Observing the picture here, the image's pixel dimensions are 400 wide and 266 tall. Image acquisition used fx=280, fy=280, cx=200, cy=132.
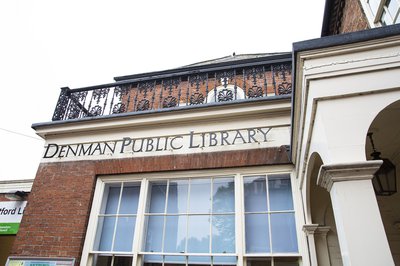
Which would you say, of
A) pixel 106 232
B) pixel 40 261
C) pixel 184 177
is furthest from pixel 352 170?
pixel 40 261

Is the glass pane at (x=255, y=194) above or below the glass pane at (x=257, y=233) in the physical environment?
above

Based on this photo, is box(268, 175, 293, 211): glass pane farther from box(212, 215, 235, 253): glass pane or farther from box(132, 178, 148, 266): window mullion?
box(132, 178, 148, 266): window mullion

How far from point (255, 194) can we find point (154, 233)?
5.90 ft

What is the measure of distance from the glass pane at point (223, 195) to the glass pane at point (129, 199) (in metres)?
1.43

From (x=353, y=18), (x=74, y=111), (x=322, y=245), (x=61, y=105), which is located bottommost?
(x=322, y=245)

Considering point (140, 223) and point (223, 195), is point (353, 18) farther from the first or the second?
point (140, 223)

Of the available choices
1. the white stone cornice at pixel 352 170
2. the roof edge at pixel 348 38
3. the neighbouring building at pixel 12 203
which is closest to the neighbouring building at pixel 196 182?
the roof edge at pixel 348 38

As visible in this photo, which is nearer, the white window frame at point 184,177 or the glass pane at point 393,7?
the glass pane at point 393,7

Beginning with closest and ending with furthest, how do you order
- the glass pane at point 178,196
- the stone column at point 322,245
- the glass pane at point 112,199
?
the stone column at point 322,245
the glass pane at point 178,196
the glass pane at point 112,199

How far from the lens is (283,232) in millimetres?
4195

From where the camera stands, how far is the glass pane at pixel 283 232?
4098mm

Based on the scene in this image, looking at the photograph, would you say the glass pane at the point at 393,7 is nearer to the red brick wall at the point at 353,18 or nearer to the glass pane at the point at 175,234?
the red brick wall at the point at 353,18

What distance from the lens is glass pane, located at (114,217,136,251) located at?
467cm

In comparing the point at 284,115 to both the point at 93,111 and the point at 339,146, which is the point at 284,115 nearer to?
the point at 339,146
